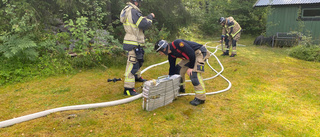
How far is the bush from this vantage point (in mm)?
7348

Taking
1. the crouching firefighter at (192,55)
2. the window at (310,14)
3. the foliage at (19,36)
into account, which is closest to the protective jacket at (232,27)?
the crouching firefighter at (192,55)

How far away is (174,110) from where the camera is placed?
11.5ft

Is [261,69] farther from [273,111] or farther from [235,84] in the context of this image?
[273,111]

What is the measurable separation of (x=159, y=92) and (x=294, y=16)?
1131 centimetres

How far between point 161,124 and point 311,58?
7.56m

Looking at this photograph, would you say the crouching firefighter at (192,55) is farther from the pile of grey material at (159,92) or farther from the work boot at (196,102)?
the pile of grey material at (159,92)

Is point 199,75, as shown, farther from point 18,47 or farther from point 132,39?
point 18,47

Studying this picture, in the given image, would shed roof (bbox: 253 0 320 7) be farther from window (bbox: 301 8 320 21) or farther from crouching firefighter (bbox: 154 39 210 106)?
crouching firefighter (bbox: 154 39 210 106)

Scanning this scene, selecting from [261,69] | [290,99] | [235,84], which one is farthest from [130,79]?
[261,69]

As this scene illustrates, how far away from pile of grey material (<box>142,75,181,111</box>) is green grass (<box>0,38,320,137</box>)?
132 millimetres

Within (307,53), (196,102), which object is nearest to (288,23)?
(307,53)

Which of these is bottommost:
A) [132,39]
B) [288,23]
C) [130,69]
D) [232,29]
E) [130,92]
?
[130,92]

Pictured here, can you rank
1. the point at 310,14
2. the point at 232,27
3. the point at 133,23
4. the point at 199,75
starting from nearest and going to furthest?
the point at 199,75 → the point at 133,23 → the point at 232,27 → the point at 310,14

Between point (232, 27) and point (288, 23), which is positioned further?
point (288, 23)
